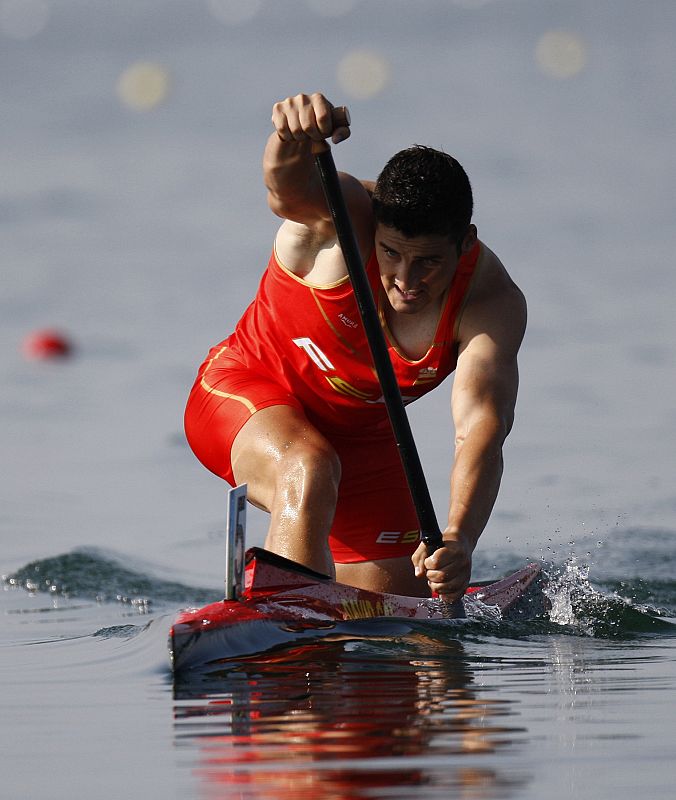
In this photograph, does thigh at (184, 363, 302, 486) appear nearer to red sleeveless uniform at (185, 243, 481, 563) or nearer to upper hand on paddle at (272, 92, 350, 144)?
red sleeveless uniform at (185, 243, 481, 563)

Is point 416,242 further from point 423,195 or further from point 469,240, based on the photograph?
point 469,240

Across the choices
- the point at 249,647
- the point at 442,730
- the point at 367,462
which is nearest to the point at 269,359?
the point at 367,462

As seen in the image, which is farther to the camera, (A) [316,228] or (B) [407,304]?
(A) [316,228]

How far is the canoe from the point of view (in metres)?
4.08

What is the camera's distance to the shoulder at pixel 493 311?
4.94 m

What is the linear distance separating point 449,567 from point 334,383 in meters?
1.18

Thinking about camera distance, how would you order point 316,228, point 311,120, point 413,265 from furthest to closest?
point 316,228
point 413,265
point 311,120

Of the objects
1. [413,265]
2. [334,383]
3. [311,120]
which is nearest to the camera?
[311,120]

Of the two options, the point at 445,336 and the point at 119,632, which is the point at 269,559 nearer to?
the point at 445,336

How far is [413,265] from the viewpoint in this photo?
4699 mm

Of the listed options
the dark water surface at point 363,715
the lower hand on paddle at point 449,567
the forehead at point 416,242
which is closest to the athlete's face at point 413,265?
the forehead at point 416,242

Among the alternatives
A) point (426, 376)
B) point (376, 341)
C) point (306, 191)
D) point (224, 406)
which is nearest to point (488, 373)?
point (426, 376)

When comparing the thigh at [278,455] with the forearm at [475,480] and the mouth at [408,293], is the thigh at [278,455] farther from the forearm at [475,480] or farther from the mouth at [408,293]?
the mouth at [408,293]

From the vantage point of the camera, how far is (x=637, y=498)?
44.9ft
